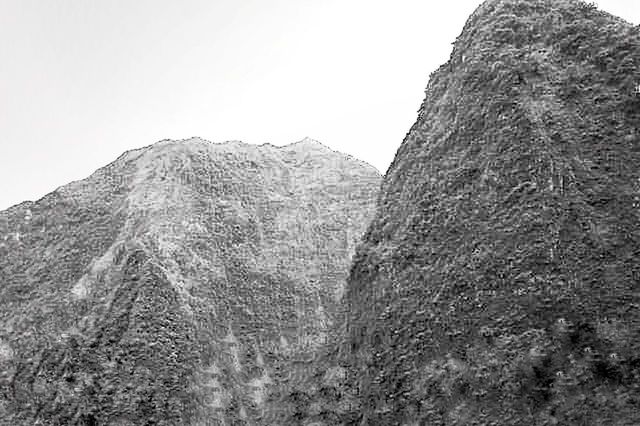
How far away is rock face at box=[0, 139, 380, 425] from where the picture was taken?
30.2 metres

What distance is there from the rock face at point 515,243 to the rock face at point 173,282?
8244 mm

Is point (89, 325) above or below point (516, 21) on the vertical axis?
below

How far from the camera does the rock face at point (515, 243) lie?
752 inches

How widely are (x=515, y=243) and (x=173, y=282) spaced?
18.2 m

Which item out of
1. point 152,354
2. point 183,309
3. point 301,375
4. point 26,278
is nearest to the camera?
point 301,375

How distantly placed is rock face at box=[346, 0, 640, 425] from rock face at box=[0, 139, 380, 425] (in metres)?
8.24

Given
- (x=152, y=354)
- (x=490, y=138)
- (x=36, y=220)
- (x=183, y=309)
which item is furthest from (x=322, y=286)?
(x=36, y=220)

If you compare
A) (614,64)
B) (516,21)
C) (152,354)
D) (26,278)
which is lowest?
(152,354)

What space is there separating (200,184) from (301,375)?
1677 cm

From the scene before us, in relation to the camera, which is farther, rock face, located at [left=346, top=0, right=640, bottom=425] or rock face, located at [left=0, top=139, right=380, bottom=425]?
rock face, located at [left=0, top=139, right=380, bottom=425]

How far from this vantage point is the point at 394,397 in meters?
22.6

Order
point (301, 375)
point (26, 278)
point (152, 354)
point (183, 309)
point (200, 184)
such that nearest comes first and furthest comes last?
point (301, 375) < point (152, 354) < point (183, 309) < point (26, 278) < point (200, 184)

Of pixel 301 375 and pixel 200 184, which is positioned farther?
pixel 200 184

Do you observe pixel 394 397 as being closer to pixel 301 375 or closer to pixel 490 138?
pixel 301 375
